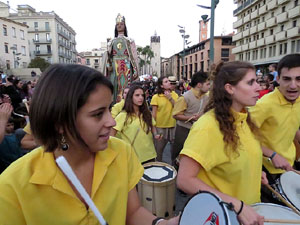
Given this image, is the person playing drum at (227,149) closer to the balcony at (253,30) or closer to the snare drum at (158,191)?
the snare drum at (158,191)

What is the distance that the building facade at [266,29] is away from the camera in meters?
30.7

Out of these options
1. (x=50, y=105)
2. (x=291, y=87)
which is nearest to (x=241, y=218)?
(x=50, y=105)

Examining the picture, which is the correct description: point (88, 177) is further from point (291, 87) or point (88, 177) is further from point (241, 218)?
point (291, 87)

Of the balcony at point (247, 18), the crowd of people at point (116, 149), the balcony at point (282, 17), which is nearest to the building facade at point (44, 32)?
the balcony at point (247, 18)

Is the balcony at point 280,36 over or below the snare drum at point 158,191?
over

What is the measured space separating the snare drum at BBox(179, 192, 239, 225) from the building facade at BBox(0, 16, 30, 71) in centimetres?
4169

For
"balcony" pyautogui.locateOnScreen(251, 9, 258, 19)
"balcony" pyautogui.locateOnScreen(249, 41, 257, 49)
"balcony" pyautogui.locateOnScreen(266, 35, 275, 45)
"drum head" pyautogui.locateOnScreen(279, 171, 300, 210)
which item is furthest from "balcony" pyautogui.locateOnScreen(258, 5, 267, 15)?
"drum head" pyautogui.locateOnScreen(279, 171, 300, 210)

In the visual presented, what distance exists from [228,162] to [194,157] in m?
0.25

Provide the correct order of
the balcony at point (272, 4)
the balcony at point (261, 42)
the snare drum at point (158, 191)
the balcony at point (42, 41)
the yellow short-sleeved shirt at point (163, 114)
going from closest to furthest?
the snare drum at point (158, 191) < the yellow short-sleeved shirt at point (163, 114) < the balcony at point (272, 4) < the balcony at point (261, 42) < the balcony at point (42, 41)

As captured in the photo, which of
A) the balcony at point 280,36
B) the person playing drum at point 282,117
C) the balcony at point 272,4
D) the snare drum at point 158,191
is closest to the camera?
the person playing drum at point 282,117

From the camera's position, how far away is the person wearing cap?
4.21 metres

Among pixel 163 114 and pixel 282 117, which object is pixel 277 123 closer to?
pixel 282 117

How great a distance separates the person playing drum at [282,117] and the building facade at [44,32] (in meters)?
62.3

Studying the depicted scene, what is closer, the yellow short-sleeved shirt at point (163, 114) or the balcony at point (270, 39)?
the yellow short-sleeved shirt at point (163, 114)
